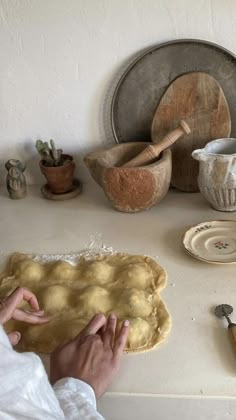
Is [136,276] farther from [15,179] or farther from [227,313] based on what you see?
[15,179]

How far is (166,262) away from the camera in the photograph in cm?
93

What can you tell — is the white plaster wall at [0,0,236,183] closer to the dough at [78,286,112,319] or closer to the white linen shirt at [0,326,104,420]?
the dough at [78,286,112,319]

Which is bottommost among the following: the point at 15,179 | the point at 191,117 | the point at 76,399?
the point at 76,399

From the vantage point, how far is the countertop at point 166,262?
2.27 ft

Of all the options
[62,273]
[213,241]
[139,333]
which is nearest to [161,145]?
[213,241]

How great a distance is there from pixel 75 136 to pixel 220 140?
350mm

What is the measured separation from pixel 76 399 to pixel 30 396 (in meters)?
0.11

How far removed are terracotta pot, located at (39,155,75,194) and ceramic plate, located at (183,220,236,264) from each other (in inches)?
14.0

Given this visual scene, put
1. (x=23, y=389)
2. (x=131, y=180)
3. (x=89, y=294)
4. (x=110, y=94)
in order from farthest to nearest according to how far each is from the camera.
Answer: (x=110, y=94) → (x=131, y=180) → (x=89, y=294) → (x=23, y=389)

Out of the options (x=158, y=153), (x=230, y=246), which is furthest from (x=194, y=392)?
(x=158, y=153)

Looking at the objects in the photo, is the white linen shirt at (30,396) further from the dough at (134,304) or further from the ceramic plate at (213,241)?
the ceramic plate at (213,241)

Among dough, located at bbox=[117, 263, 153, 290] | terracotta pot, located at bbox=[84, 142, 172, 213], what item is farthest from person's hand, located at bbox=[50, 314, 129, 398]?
terracotta pot, located at bbox=[84, 142, 172, 213]

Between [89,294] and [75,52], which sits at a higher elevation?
[75,52]

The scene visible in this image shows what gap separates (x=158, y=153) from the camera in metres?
1.09
